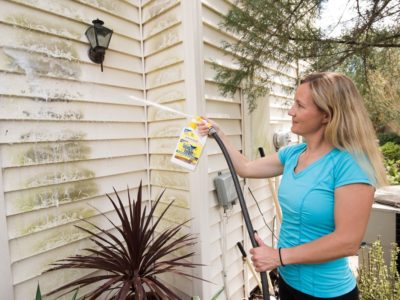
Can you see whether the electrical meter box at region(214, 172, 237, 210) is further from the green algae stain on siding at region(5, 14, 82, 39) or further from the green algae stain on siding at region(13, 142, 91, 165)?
the green algae stain on siding at region(5, 14, 82, 39)

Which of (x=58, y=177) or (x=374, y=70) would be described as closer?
(x=58, y=177)

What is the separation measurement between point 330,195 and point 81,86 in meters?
1.79

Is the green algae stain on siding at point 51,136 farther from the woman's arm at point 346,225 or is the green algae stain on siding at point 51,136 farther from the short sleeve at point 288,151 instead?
the woman's arm at point 346,225

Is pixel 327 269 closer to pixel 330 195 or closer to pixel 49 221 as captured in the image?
pixel 330 195

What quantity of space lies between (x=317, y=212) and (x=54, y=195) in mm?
1665

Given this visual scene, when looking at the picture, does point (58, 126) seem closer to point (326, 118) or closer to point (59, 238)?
point (59, 238)

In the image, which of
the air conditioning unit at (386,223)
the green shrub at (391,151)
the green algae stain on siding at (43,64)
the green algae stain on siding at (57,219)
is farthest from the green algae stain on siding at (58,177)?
the green shrub at (391,151)

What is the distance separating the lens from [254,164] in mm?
1722

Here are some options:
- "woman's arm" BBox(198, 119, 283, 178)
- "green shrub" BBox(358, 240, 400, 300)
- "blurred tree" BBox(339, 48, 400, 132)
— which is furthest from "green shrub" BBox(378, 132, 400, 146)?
"woman's arm" BBox(198, 119, 283, 178)

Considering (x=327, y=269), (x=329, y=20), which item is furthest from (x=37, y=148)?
(x=329, y=20)

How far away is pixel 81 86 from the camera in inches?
78.3

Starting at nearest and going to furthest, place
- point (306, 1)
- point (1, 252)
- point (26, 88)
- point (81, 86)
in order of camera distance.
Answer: point (1, 252), point (26, 88), point (81, 86), point (306, 1)

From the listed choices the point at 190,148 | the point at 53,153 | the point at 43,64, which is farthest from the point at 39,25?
the point at 190,148

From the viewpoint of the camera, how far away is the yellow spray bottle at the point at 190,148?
1.56 meters
